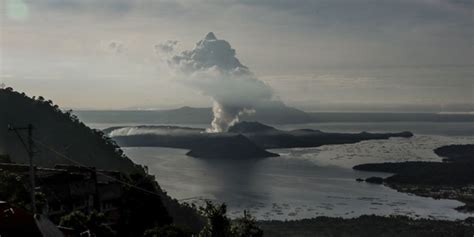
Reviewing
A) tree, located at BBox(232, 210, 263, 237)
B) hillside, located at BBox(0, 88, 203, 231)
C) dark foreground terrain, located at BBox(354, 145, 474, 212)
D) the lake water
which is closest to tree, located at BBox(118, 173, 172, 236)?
tree, located at BBox(232, 210, 263, 237)

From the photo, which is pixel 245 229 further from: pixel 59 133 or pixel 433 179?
pixel 433 179

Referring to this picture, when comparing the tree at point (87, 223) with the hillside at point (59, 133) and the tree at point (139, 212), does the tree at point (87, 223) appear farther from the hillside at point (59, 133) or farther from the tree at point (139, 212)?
the hillside at point (59, 133)

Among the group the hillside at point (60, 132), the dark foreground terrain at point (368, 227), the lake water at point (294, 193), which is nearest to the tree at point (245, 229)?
→ the dark foreground terrain at point (368, 227)

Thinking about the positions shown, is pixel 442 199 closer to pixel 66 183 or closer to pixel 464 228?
pixel 464 228

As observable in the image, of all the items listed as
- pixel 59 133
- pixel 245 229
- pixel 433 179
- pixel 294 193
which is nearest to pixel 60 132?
pixel 59 133

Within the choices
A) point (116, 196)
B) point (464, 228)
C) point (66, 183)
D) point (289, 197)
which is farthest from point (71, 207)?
point (289, 197)

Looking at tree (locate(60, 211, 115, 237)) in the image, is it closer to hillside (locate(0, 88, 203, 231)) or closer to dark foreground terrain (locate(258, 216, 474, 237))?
dark foreground terrain (locate(258, 216, 474, 237))

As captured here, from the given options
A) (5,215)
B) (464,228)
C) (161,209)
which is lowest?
(464,228)
